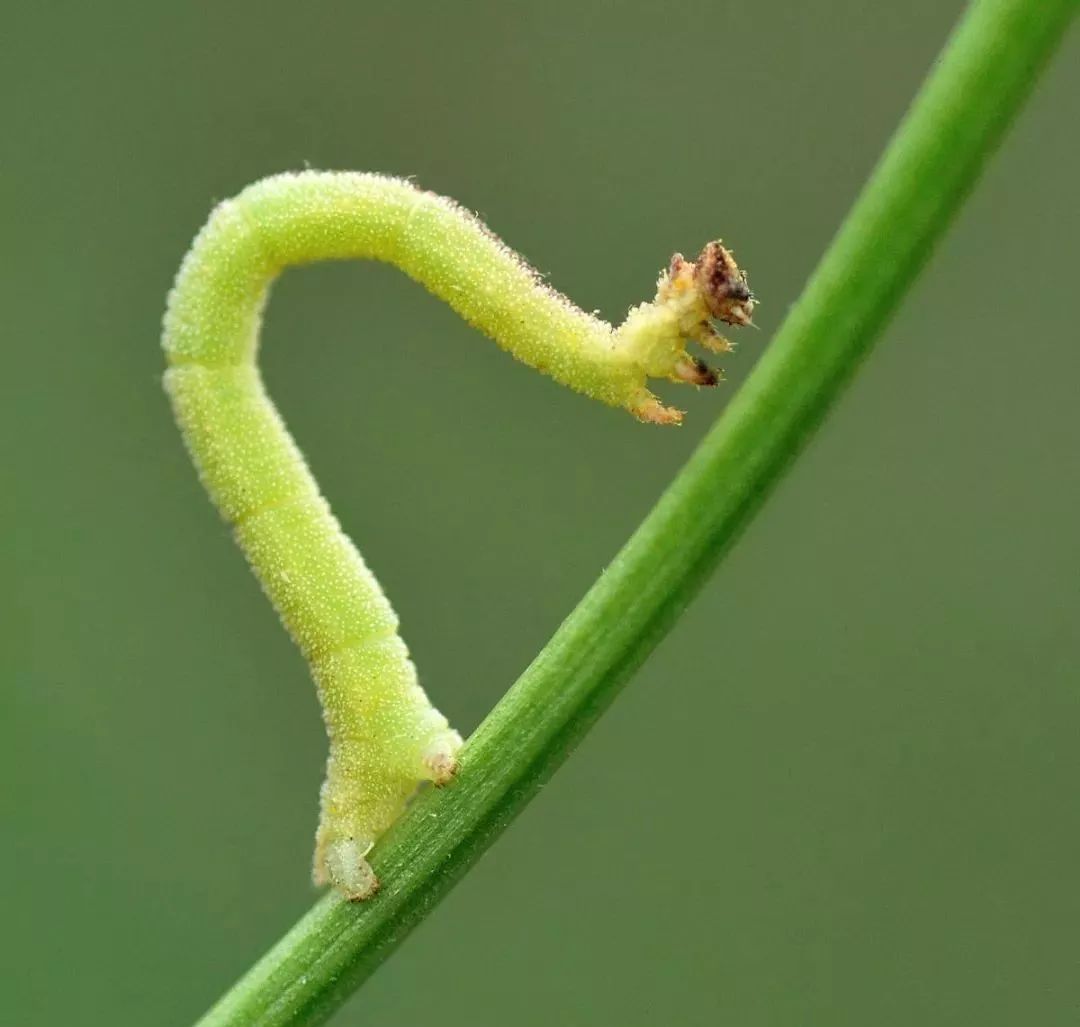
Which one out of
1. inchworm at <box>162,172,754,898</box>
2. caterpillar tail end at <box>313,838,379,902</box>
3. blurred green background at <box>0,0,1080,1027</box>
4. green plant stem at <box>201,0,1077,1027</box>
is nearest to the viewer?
green plant stem at <box>201,0,1077,1027</box>

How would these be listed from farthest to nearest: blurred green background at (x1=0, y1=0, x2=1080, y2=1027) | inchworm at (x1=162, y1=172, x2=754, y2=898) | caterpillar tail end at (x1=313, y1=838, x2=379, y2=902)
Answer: blurred green background at (x1=0, y1=0, x2=1080, y2=1027) → inchworm at (x1=162, y1=172, x2=754, y2=898) → caterpillar tail end at (x1=313, y1=838, x2=379, y2=902)

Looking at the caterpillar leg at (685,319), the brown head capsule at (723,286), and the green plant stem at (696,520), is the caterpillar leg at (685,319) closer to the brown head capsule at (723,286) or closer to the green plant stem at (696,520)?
the brown head capsule at (723,286)

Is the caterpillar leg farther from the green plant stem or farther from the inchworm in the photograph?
the green plant stem

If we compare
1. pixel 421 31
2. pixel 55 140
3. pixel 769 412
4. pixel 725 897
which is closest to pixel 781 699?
pixel 725 897

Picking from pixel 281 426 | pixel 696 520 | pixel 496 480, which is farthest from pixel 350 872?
pixel 496 480

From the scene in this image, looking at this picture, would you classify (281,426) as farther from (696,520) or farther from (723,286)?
(696,520)

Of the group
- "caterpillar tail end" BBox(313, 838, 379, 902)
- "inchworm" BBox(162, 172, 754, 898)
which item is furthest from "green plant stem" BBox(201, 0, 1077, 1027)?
"inchworm" BBox(162, 172, 754, 898)
